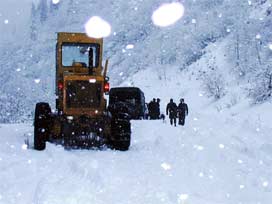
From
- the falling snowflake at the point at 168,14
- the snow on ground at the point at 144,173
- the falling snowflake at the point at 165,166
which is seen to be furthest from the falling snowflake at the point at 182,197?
the falling snowflake at the point at 168,14

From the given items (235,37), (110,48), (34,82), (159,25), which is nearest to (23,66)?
(34,82)

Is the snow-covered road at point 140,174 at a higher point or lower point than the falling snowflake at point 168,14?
lower

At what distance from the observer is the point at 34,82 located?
315 feet

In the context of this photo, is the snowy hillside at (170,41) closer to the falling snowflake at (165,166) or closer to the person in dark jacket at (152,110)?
the person in dark jacket at (152,110)

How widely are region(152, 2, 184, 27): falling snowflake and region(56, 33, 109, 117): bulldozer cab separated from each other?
1771 inches

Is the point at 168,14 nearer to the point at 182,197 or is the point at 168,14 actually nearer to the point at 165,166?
the point at 165,166

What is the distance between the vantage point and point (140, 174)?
8477mm

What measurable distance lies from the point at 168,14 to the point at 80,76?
162 feet

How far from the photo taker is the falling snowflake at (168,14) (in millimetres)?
58031

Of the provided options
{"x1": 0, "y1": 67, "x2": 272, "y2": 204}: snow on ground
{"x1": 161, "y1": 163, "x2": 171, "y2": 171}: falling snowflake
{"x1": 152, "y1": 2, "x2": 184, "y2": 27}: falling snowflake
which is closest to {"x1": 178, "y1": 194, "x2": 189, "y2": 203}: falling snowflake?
{"x1": 0, "y1": 67, "x2": 272, "y2": 204}: snow on ground

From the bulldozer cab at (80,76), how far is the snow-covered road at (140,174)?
124 centimetres

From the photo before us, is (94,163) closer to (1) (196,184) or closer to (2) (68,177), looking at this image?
(2) (68,177)

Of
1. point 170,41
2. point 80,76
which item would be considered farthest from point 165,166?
point 170,41

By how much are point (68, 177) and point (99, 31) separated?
6.26 m
